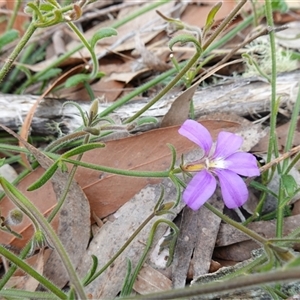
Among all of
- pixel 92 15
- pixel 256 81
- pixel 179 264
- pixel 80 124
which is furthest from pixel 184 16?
pixel 179 264

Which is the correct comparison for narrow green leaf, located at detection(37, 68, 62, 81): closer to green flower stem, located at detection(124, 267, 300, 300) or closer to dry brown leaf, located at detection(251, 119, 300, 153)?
dry brown leaf, located at detection(251, 119, 300, 153)

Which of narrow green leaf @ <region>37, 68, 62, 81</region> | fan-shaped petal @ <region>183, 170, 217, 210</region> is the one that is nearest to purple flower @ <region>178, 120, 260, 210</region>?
fan-shaped petal @ <region>183, 170, 217, 210</region>

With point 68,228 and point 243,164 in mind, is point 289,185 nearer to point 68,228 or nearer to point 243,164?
point 243,164

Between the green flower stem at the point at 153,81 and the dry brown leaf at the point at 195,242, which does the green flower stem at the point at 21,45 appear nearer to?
the green flower stem at the point at 153,81

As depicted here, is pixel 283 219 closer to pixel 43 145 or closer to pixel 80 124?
pixel 80 124

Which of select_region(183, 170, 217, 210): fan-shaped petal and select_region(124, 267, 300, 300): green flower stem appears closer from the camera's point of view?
select_region(124, 267, 300, 300): green flower stem

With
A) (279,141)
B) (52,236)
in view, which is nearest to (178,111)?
(279,141)
